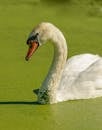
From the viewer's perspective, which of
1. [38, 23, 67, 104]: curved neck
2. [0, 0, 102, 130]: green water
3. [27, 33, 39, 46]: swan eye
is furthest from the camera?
[38, 23, 67, 104]: curved neck

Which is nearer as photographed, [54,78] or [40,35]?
[40,35]

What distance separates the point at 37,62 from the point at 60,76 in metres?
1.15

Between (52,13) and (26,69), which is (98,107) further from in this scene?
Result: (52,13)

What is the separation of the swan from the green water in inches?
3.3

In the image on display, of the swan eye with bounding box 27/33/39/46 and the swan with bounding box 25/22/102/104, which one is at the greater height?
the swan eye with bounding box 27/33/39/46

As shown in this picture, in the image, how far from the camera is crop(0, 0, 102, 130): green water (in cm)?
541

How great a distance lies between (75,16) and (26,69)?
9.07 ft

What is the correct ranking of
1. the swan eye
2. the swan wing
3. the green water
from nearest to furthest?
the green water < the swan eye < the swan wing

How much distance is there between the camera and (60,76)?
596 cm

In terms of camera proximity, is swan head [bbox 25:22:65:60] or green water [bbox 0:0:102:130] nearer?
green water [bbox 0:0:102:130]

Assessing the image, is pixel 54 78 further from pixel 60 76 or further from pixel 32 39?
pixel 32 39

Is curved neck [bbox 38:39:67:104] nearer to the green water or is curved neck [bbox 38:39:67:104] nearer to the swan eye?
the green water

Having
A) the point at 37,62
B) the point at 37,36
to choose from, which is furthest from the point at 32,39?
the point at 37,62

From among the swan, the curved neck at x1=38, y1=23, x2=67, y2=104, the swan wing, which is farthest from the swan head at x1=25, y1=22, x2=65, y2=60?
the swan wing
